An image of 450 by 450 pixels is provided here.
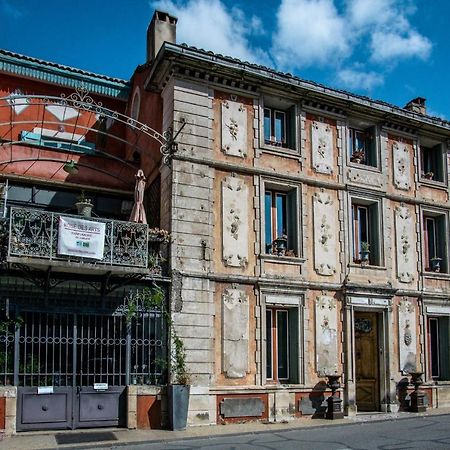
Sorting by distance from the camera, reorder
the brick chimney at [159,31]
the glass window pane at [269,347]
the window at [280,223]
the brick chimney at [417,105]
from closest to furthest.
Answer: the glass window pane at [269,347], the window at [280,223], the brick chimney at [159,31], the brick chimney at [417,105]

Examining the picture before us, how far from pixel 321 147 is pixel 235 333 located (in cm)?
588

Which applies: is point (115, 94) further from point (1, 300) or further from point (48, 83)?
point (1, 300)

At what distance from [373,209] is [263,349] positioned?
5.72 m

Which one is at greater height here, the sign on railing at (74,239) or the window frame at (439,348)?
the sign on railing at (74,239)

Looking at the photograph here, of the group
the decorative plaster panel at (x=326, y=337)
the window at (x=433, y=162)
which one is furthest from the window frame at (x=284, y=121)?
the window at (x=433, y=162)

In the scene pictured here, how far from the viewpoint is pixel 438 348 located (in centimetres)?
1922

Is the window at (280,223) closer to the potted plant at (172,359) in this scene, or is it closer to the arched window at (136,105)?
the potted plant at (172,359)

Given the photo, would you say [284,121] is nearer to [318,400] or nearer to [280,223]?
[280,223]

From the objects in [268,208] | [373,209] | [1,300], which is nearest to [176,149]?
[268,208]

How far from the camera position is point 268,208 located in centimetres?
1691

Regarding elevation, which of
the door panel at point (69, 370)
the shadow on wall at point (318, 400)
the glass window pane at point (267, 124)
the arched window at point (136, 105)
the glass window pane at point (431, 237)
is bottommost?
the shadow on wall at point (318, 400)

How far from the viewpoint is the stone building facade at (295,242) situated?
49.6 feet

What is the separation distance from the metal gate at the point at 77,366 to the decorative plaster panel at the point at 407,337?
7343 mm

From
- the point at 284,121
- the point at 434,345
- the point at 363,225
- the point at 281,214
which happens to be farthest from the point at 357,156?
the point at 434,345
